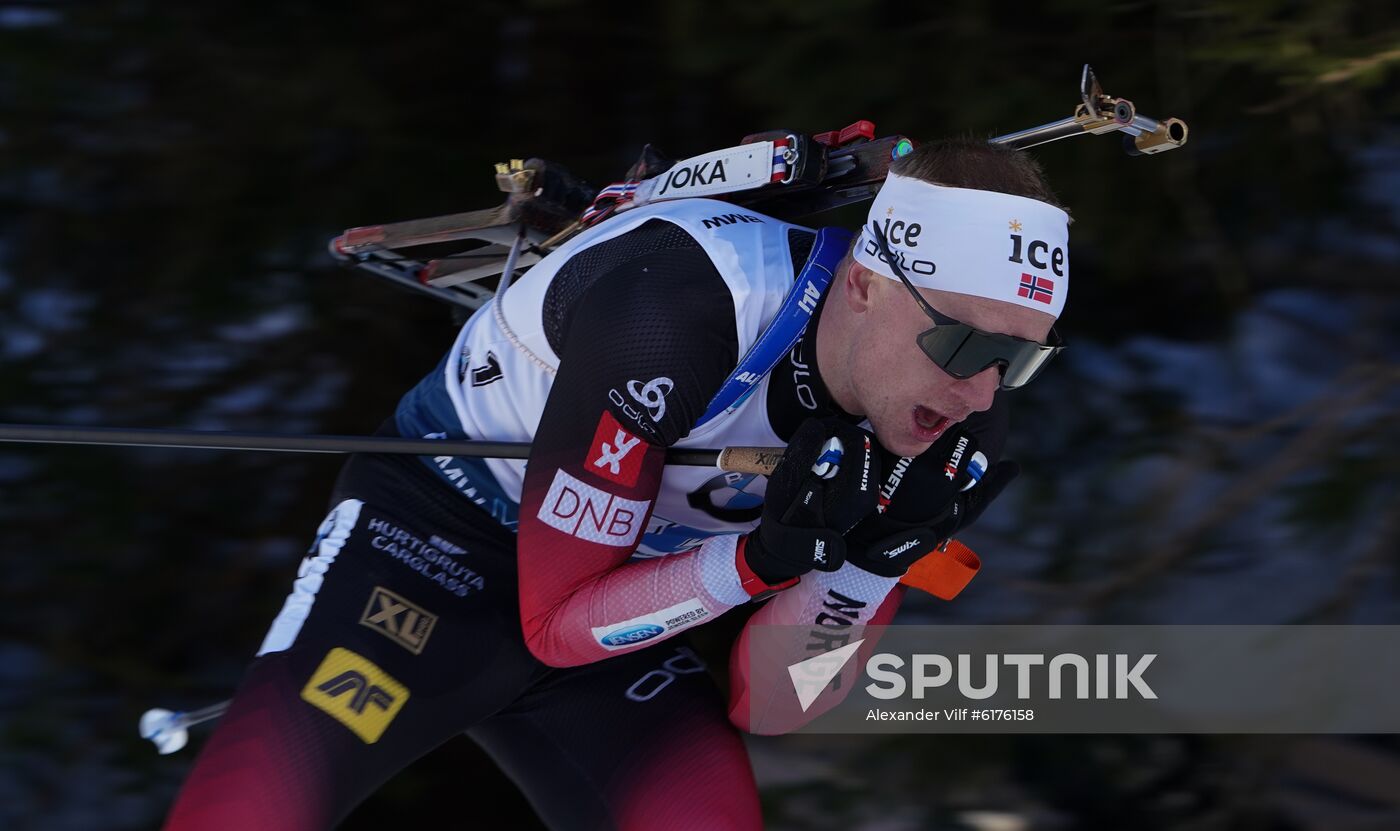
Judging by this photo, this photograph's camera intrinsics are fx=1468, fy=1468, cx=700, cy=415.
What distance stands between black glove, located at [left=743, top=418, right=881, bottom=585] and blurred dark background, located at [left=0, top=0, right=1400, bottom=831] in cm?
176

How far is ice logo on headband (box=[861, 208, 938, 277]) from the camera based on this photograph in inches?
99.9

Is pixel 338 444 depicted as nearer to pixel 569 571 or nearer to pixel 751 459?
pixel 569 571

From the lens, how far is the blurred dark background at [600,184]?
411cm

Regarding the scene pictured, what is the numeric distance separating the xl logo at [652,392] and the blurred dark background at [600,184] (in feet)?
5.60

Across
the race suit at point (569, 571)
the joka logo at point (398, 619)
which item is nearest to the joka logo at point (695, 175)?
the race suit at point (569, 571)

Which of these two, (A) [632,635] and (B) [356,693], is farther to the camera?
(B) [356,693]

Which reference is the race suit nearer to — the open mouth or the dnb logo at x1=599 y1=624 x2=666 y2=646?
the dnb logo at x1=599 y1=624 x2=666 y2=646

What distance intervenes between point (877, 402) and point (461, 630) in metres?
0.95

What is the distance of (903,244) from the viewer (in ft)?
8.39

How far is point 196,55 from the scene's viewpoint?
182 inches

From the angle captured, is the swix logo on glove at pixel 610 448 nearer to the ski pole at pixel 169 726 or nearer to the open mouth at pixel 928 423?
the open mouth at pixel 928 423

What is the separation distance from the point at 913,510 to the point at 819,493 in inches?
10.6

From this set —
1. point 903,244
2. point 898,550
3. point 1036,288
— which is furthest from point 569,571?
point 1036,288

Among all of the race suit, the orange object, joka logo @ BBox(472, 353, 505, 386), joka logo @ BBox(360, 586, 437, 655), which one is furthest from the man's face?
joka logo @ BBox(360, 586, 437, 655)
